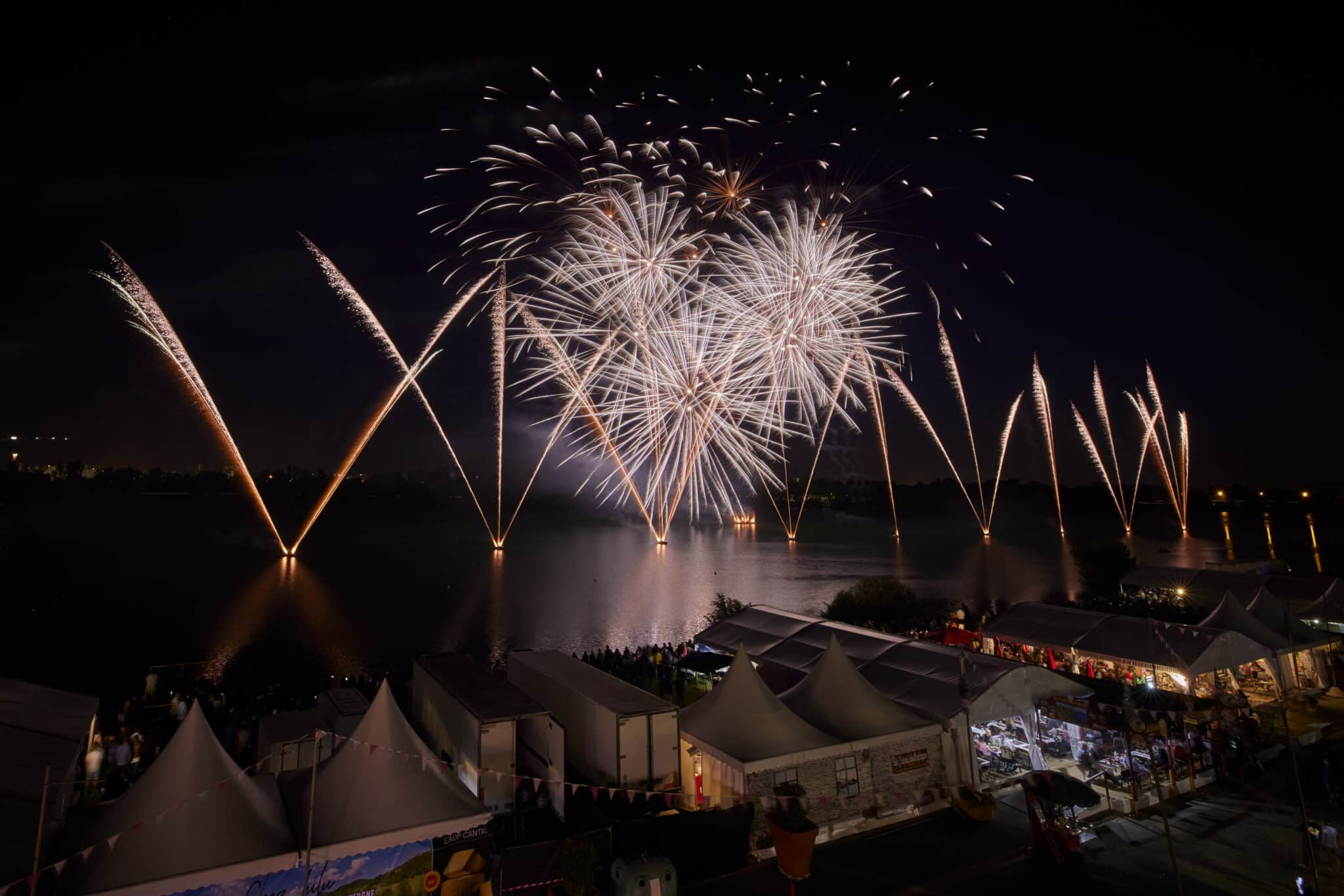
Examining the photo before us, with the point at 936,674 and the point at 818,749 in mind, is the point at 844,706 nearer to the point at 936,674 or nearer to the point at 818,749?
the point at 818,749

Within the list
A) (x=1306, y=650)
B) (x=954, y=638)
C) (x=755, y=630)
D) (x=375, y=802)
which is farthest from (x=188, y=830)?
(x=1306, y=650)

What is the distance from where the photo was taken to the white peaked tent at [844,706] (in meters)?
11.4

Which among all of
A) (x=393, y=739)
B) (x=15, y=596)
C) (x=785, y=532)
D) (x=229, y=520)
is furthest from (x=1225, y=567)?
(x=229, y=520)

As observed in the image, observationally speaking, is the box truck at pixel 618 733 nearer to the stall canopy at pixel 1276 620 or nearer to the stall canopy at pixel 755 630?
the stall canopy at pixel 755 630

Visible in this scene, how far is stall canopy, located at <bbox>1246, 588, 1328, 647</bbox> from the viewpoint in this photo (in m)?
17.7

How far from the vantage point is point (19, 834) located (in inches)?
295

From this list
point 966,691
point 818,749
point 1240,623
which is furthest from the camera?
point 1240,623

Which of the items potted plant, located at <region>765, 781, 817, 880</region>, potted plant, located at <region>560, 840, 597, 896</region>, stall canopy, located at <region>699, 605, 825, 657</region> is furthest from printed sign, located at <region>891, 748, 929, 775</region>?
stall canopy, located at <region>699, 605, 825, 657</region>

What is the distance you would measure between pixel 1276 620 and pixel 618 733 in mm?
20316

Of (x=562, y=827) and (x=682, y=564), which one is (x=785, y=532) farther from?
(x=562, y=827)

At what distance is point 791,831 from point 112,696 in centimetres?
2818

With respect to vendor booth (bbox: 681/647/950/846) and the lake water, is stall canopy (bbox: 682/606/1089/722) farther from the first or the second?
the lake water

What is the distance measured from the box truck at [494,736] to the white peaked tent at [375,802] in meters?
1.48

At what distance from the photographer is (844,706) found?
11664 mm
